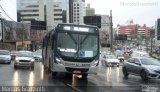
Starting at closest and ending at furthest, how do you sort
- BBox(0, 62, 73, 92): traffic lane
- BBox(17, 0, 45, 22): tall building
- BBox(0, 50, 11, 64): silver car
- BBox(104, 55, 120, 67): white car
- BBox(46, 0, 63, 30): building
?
1. BBox(0, 62, 73, 92): traffic lane
2. BBox(0, 50, 11, 64): silver car
3. BBox(104, 55, 120, 67): white car
4. BBox(17, 0, 45, 22): tall building
5. BBox(46, 0, 63, 30): building

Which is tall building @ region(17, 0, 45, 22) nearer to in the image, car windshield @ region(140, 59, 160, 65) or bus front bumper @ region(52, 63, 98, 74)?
car windshield @ region(140, 59, 160, 65)

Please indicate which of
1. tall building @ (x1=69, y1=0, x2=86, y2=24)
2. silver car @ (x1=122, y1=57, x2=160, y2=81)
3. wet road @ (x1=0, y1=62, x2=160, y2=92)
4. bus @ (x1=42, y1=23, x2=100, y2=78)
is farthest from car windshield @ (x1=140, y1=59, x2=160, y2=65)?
tall building @ (x1=69, y1=0, x2=86, y2=24)

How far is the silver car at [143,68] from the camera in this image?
959 inches

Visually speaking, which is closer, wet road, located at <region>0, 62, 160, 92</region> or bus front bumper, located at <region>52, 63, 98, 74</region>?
wet road, located at <region>0, 62, 160, 92</region>

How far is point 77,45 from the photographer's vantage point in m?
23.0

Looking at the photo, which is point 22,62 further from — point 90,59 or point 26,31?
point 26,31

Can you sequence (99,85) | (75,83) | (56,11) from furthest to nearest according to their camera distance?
(56,11) < (75,83) < (99,85)

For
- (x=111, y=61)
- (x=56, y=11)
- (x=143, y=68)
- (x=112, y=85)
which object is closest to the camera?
(x=112, y=85)

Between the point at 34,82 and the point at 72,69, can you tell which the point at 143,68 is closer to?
the point at 72,69

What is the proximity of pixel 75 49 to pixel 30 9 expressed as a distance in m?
86.1

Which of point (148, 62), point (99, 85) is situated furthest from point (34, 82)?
point (148, 62)

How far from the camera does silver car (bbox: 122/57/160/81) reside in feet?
79.9

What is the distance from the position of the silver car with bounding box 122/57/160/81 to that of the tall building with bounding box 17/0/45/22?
7550 centimetres

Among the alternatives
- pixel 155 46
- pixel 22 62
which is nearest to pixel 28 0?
pixel 155 46
